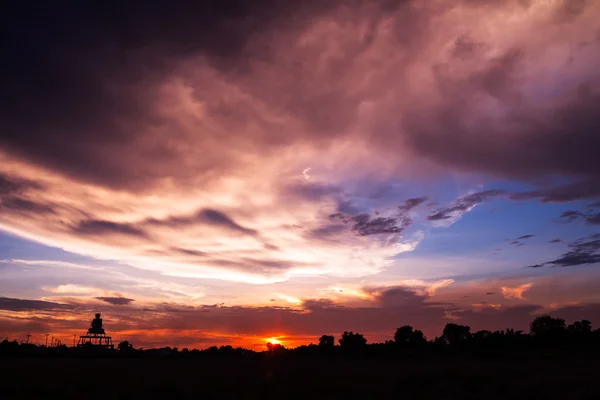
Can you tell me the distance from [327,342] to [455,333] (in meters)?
42.6

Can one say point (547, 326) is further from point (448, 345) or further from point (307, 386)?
point (307, 386)

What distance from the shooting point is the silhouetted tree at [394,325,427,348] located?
139 meters

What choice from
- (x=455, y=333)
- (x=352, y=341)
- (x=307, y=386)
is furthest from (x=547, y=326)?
(x=307, y=386)

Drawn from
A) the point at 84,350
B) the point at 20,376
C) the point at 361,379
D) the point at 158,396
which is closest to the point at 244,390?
the point at 158,396

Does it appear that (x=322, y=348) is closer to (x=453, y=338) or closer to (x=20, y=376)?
(x=453, y=338)

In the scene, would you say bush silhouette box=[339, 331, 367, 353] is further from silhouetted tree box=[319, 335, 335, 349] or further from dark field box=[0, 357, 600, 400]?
dark field box=[0, 357, 600, 400]

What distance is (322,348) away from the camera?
145 metres

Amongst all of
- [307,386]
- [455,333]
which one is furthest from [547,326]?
[307,386]

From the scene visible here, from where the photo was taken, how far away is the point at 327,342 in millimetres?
155625

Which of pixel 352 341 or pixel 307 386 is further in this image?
pixel 352 341

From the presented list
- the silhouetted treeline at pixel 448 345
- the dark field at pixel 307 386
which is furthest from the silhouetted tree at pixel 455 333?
the dark field at pixel 307 386

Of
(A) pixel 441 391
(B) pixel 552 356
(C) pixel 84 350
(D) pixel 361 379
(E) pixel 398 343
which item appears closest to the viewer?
(A) pixel 441 391

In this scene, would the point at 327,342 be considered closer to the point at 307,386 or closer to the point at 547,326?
the point at 547,326

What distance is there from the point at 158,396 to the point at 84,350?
313 ft
